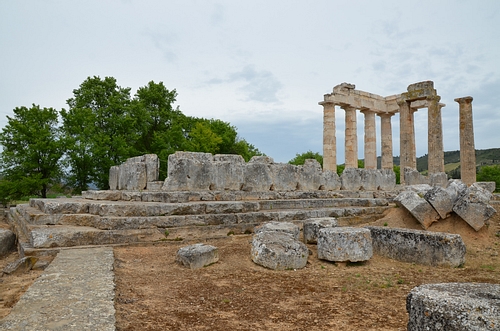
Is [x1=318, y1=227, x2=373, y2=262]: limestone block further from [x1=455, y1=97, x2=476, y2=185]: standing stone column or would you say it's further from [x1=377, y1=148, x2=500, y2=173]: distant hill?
[x1=377, y1=148, x2=500, y2=173]: distant hill

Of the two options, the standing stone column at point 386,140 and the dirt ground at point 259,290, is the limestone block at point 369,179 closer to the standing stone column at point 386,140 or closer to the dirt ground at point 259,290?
the dirt ground at point 259,290

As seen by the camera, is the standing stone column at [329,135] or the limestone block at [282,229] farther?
the standing stone column at [329,135]

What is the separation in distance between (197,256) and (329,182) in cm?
827

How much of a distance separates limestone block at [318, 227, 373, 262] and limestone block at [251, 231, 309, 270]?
43cm

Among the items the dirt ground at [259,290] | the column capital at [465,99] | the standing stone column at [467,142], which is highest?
the column capital at [465,99]

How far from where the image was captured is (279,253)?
561cm

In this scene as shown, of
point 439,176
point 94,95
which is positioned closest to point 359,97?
point 439,176

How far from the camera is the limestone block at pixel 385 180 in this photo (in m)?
14.4

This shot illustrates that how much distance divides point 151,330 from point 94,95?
983 inches

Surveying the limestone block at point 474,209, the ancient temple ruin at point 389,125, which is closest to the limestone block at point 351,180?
the limestone block at point 474,209

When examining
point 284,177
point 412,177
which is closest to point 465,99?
point 412,177

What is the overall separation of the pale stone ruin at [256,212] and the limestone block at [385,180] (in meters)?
0.04

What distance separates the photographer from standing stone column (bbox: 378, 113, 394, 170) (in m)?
25.0

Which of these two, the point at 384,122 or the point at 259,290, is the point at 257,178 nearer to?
the point at 259,290
